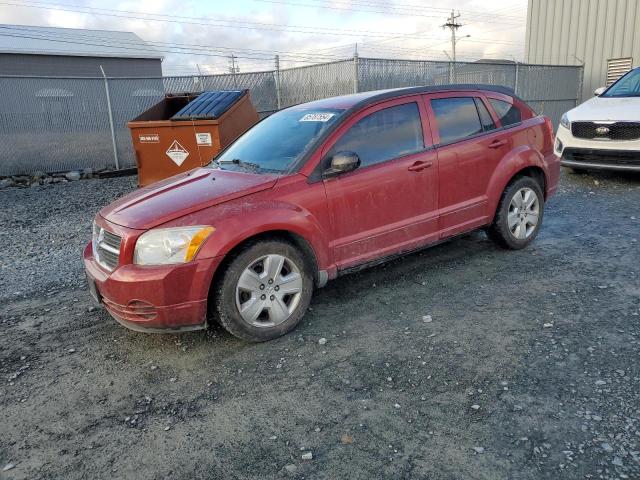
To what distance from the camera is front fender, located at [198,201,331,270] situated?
10.9 feet

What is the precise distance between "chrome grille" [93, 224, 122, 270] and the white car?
7.28 metres

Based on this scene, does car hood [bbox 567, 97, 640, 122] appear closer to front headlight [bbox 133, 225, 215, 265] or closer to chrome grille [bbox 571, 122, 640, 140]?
chrome grille [bbox 571, 122, 640, 140]

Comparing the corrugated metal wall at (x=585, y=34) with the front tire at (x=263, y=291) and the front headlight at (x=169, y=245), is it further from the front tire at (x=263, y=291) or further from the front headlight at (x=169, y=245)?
the front headlight at (x=169, y=245)

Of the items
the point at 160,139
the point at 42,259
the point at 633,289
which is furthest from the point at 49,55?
the point at 633,289

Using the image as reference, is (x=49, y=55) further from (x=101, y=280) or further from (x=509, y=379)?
(x=509, y=379)

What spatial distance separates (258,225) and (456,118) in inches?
91.5

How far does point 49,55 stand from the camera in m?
26.5

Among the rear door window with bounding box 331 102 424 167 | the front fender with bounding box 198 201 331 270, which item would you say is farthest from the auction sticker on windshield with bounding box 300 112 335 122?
the front fender with bounding box 198 201 331 270

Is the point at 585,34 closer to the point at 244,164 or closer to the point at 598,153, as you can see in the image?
the point at 598,153

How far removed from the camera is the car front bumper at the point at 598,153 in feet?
25.4

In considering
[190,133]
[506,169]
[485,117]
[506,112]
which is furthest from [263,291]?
[190,133]

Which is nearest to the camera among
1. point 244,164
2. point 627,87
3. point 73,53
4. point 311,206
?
point 311,206

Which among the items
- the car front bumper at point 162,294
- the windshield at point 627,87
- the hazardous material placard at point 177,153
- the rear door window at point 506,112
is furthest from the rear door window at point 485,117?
the windshield at point 627,87

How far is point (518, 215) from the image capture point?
516 cm
